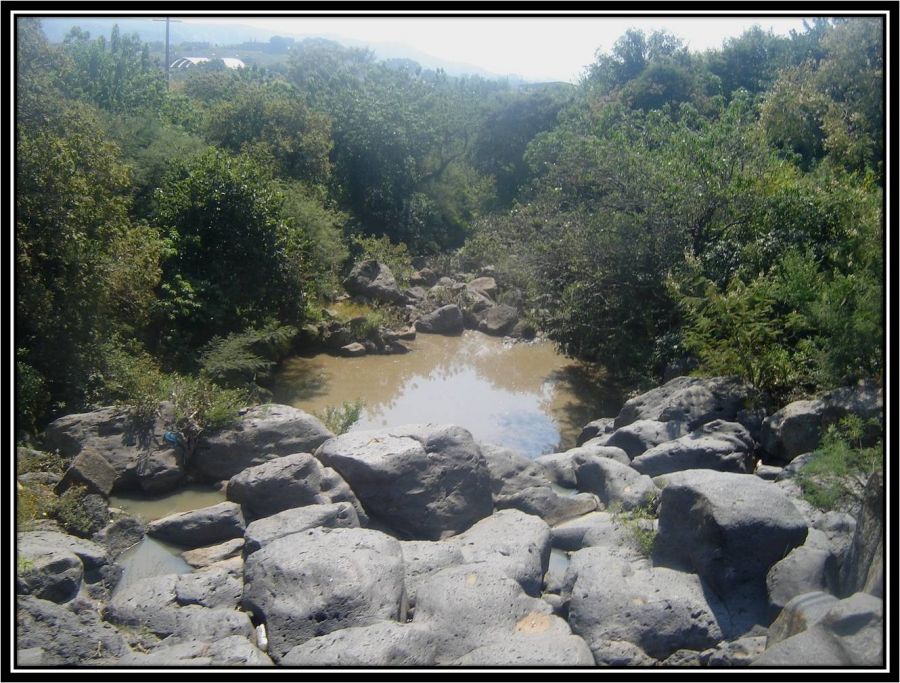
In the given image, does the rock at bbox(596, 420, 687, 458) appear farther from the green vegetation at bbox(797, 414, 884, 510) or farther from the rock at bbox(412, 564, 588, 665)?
the rock at bbox(412, 564, 588, 665)

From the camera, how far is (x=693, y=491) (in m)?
7.70

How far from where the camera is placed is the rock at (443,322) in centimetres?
2100

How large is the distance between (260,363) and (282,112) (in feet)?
34.9

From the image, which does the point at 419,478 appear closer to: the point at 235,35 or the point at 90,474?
the point at 90,474

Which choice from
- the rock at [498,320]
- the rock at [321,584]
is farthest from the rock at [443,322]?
the rock at [321,584]

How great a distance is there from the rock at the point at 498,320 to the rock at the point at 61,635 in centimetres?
1485

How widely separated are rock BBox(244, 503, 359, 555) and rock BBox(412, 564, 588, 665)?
174 cm

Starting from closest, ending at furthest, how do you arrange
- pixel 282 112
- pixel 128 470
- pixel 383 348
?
1. pixel 128 470
2. pixel 383 348
3. pixel 282 112

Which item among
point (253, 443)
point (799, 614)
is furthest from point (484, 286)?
point (799, 614)

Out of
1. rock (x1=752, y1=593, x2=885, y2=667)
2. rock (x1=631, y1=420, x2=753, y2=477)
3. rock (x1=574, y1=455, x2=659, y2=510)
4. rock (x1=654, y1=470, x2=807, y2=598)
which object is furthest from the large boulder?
rock (x1=752, y1=593, x2=885, y2=667)

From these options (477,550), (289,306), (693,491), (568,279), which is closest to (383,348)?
(289,306)

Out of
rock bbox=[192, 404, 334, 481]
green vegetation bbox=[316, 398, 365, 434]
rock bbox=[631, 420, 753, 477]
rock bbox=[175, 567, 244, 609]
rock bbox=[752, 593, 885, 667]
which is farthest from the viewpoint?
green vegetation bbox=[316, 398, 365, 434]

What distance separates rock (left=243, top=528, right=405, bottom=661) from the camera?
689 cm

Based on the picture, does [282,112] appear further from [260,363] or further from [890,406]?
[890,406]
